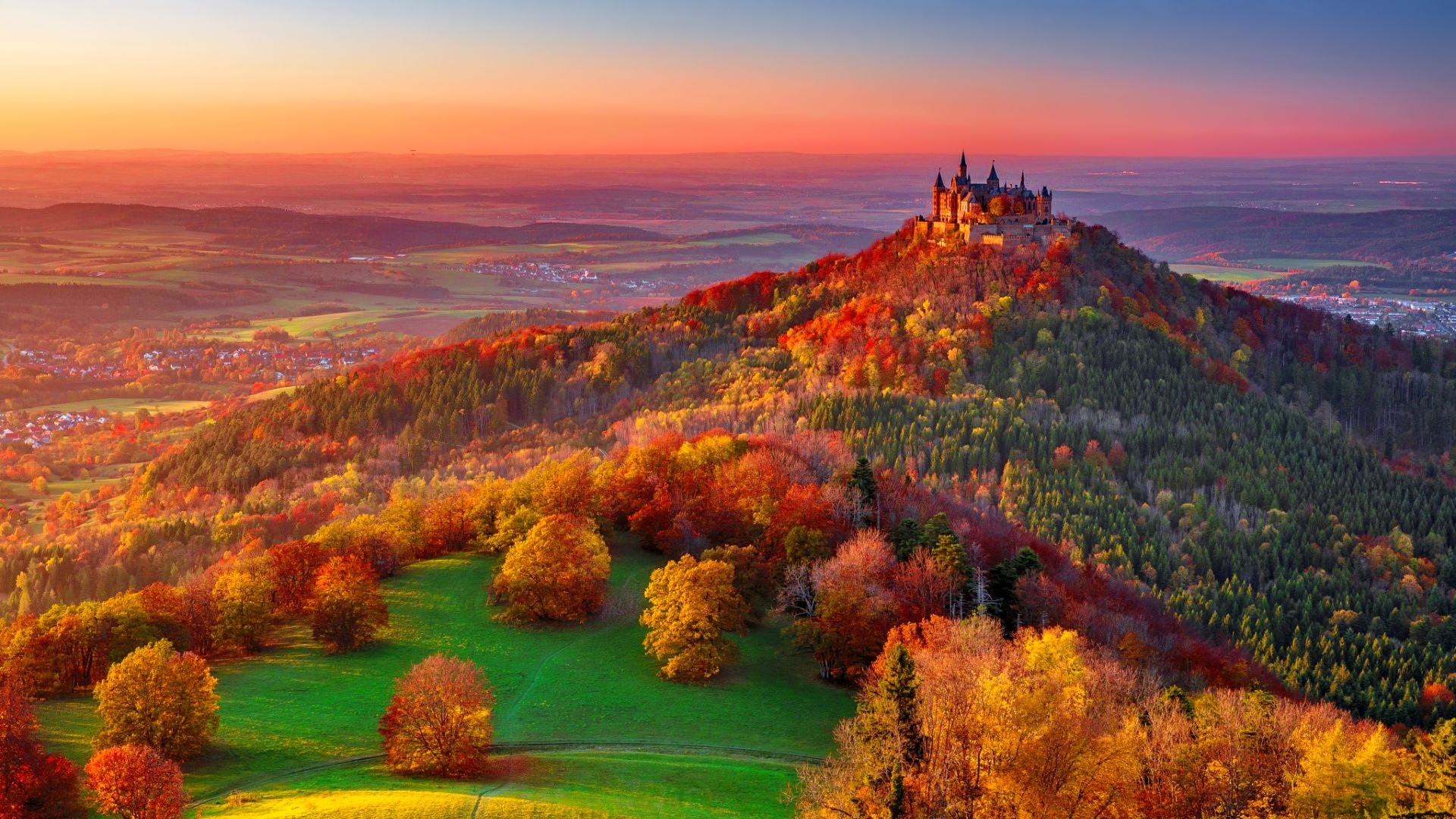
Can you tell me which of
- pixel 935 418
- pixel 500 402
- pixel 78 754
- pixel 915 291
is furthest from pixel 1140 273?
pixel 78 754

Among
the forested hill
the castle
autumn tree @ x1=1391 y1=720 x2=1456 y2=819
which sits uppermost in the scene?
the castle

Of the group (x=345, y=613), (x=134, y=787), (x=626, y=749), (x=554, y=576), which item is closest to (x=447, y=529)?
(x=554, y=576)

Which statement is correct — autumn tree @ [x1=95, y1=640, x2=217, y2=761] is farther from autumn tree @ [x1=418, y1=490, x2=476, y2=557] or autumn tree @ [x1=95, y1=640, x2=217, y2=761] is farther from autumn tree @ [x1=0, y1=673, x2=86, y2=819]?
autumn tree @ [x1=418, y1=490, x2=476, y2=557]

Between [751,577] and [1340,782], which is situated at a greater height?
[1340,782]

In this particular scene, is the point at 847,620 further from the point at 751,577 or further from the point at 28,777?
the point at 28,777

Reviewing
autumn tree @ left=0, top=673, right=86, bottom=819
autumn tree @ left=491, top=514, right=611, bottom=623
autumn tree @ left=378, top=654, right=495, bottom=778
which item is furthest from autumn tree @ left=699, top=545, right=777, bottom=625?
autumn tree @ left=0, top=673, right=86, bottom=819
